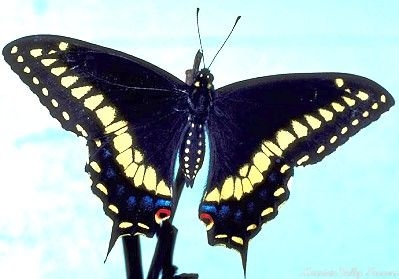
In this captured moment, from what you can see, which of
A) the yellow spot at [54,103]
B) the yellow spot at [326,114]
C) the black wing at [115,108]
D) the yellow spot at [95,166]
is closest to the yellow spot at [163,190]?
the black wing at [115,108]

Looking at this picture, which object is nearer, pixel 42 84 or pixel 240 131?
pixel 42 84

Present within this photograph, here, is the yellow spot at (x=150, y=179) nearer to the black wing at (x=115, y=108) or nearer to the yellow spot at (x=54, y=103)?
the black wing at (x=115, y=108)

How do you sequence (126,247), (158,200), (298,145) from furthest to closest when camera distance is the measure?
(298,145)
(158,200)
(126,247)

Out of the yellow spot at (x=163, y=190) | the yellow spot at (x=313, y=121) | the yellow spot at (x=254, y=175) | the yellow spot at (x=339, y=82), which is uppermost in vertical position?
the yellow spot at (x=339, y=82)

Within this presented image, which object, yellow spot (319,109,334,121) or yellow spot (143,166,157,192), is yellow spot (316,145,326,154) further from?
yellow spot (143,166,157,192)

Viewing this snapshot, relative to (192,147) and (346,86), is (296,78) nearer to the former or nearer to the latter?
(346,86)

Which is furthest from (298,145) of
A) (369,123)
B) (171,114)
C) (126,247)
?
(126,247)

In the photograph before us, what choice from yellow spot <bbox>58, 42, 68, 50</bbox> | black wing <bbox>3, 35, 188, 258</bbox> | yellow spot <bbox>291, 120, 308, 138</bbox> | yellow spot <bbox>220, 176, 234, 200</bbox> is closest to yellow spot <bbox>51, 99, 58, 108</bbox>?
black wing <bbox>3, 35, 188, 258</bbox>
